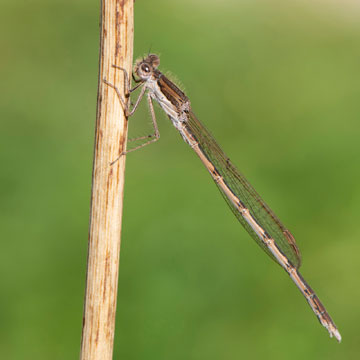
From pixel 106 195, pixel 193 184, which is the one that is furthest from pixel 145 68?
pixel 193 184

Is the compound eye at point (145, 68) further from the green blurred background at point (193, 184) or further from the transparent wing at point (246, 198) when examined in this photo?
the transparent wing at point (246, 198)

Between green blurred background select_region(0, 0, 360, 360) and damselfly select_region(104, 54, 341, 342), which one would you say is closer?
damselfly select_region(104, 54, 341, 342)

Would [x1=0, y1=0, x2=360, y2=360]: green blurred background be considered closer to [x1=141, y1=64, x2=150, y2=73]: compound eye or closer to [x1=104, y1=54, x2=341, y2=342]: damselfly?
[x1=104, y1=54, x2=341, y2=342]: damselfly

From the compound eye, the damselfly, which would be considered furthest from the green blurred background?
the compound eye

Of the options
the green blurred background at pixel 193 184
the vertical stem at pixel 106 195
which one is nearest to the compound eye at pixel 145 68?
the green blurred background at pixel 193 184

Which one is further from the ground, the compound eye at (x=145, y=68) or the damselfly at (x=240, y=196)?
the compound eye at (x=145, y=68)

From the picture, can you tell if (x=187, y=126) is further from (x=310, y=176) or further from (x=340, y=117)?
(x=340, y=117)
